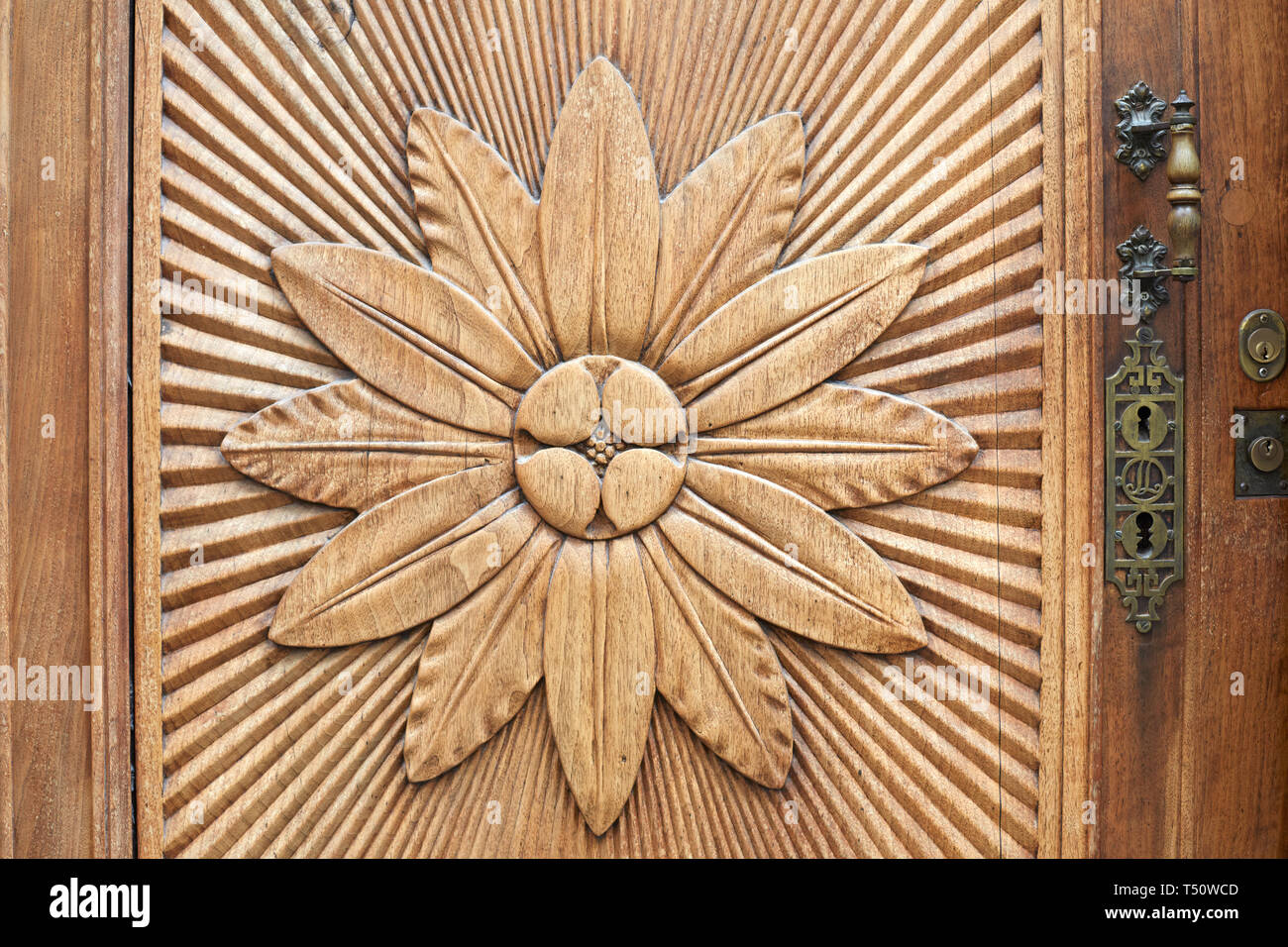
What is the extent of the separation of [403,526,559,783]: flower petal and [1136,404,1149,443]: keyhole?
84 centimetres

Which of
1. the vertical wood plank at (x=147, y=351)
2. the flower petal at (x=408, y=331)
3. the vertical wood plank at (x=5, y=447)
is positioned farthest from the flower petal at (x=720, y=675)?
the vertical wood plank at (x=5, y=447)

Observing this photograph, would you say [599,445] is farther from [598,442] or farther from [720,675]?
[720,675]

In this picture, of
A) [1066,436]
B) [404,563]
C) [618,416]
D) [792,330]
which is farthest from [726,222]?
[404,563]

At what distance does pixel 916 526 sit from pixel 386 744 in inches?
32.1

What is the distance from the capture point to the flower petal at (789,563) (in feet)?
4.33

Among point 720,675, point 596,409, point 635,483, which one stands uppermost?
point 596,409

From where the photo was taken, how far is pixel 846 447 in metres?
1.32

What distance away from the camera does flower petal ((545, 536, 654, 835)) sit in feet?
4.38

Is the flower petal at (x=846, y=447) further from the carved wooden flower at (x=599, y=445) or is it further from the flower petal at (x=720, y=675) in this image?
the flower petal at (x=720, y=675)

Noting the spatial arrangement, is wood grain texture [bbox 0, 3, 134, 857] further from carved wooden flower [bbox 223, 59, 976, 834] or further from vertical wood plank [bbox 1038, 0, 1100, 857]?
vertical wood plank [bbox 1038, 0, 1100, 857]

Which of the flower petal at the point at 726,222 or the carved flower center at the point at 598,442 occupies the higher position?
the flower petal at the point at 726,222

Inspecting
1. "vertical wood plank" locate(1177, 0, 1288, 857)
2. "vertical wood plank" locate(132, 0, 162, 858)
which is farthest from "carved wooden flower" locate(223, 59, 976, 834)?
"vertical wood plank" locate(1177, 0, 1288, 857)

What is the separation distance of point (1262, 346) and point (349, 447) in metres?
1.28

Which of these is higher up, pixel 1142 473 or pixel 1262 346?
pixel 1262 346
